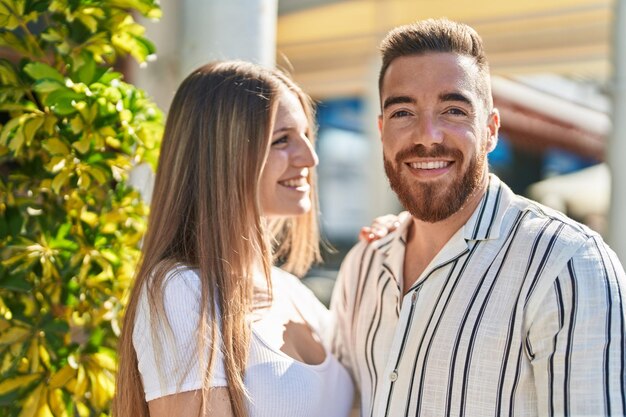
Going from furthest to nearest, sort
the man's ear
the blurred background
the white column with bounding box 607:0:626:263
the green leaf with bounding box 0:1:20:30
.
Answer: the white column with bounding box 607:0:626:263 < the blurred background < the man's ear < the green leaf with bounding box 0:1:20:30

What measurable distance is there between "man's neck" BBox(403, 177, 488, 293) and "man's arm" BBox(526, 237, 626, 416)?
0.40 m

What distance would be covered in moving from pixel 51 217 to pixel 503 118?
574 centimetres

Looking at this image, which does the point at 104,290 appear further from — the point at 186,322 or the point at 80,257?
the point at 186,322

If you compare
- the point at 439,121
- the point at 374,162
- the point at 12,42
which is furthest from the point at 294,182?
the point at 374,162

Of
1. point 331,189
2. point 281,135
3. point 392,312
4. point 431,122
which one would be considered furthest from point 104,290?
point 331,189

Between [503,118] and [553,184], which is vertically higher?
[503,118]

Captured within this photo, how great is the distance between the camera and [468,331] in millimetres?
1841

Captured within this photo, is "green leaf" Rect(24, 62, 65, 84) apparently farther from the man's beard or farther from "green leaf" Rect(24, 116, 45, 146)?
the man's beard

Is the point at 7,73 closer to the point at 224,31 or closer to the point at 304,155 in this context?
the point at 224,31

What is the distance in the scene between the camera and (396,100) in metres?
2.05

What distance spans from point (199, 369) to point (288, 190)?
0.68 m

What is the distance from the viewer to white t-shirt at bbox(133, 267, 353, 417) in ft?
6.14

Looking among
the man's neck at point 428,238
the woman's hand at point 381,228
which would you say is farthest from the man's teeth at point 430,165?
the woman's hand at point 381,228

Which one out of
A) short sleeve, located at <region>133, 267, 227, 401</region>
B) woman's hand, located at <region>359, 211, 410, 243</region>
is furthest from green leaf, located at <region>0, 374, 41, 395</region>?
woman's hand, located at <region>359, 211, 410, 243</region>
